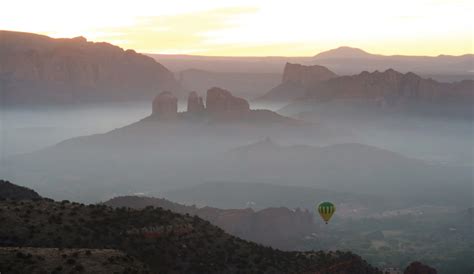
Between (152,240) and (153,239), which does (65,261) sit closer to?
(152,240)

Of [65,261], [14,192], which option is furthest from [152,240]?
[14,192]

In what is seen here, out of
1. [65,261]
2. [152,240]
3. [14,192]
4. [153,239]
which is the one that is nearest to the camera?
[65,261]

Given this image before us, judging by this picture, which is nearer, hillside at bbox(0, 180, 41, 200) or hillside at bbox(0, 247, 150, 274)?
hillside at bbox(0, 247, 150, 274)

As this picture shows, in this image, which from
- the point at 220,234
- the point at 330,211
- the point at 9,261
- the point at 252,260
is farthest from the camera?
the point at 330,211

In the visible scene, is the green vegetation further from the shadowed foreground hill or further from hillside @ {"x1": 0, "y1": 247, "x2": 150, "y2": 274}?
hillside @ {"x1": 0, "y1": 247, "x2": 150, "y2": 274}

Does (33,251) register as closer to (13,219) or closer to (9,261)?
(9,261)

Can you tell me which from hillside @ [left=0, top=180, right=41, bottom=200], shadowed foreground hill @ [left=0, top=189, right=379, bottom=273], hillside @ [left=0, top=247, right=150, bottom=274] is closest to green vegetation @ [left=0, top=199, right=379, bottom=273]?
shadowed foreground hill @ [left=0, top=189, right=379, bottom=273]

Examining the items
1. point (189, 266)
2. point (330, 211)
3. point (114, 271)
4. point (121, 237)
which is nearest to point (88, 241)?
point (121, 237)

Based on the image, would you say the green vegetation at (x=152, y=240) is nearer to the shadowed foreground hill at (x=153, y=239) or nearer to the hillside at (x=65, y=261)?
the shadowed foreground hill at (x=153, y=239)
